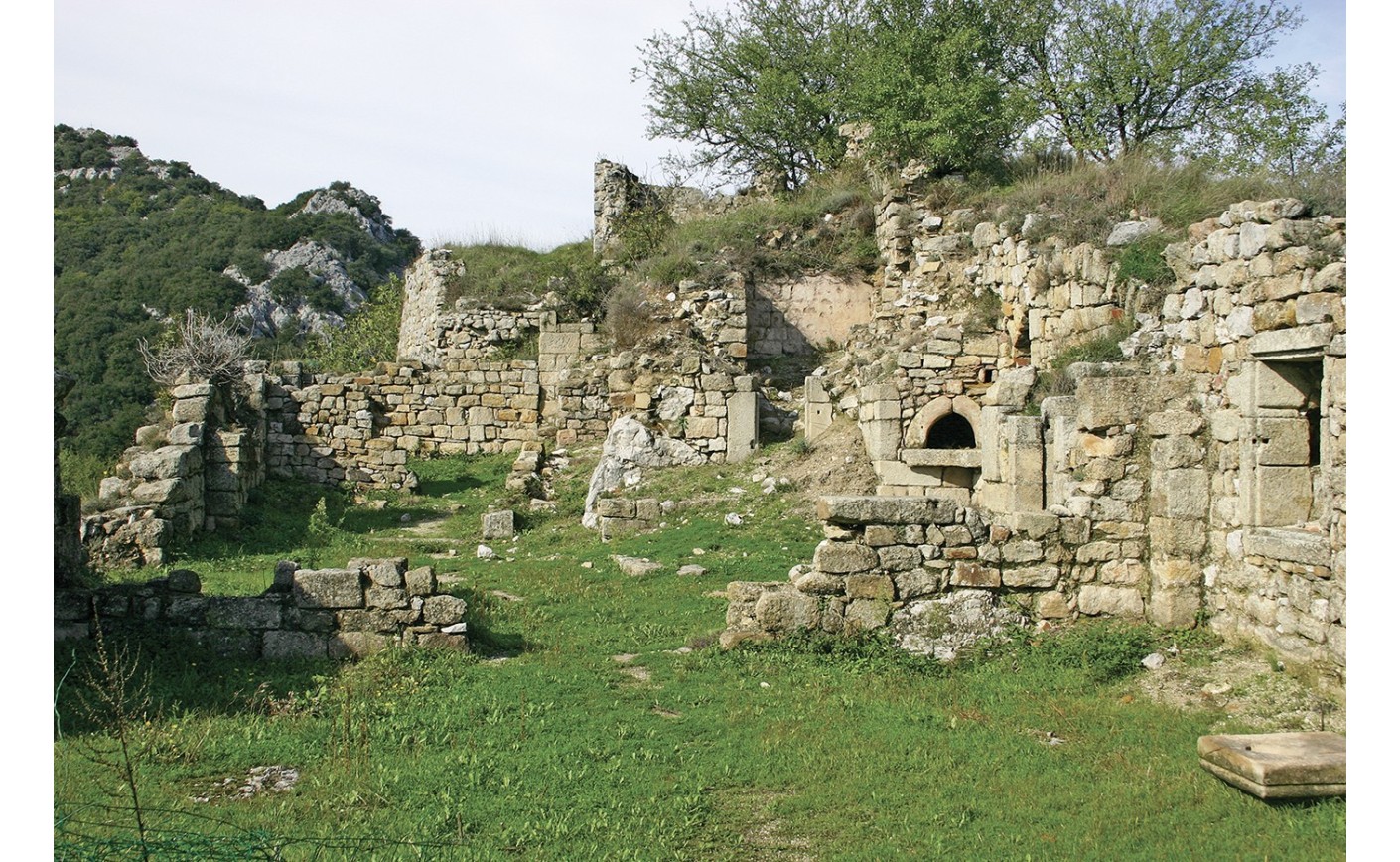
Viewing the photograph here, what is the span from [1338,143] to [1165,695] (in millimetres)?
18119

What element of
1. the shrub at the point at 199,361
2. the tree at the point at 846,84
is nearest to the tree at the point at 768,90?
the tree at the point at 846,84

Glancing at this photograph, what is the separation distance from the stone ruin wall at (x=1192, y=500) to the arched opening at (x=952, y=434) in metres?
5.89

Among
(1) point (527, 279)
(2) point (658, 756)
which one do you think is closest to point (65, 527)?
(2) point (658, 756)

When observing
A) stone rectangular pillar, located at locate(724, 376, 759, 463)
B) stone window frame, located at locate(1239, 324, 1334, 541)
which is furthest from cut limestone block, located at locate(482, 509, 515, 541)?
stone window frame, located at locate(1239, 324, 1334, 541)

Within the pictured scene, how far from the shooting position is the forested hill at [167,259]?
32.6 m

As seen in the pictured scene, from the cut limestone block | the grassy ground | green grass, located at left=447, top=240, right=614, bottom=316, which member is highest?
green grass, located at left=447, top=240, right=614, bottom=316

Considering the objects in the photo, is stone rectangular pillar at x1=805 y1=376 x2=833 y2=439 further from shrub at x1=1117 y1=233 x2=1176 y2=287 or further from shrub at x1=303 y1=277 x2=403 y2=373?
shrub at x1=303 y1=277 x2=403 y2=373

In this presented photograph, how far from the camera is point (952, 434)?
17.4 metres

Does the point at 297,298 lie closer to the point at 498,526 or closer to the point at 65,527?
the point at 498,526

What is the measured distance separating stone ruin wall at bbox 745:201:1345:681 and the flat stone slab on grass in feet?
4.80

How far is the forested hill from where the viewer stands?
32562mm

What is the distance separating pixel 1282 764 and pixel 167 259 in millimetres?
46568

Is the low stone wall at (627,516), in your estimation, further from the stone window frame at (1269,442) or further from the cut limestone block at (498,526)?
the stone window frame at (1269,442)

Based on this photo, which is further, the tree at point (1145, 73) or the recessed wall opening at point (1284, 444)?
the tree at point (1145, 73)
